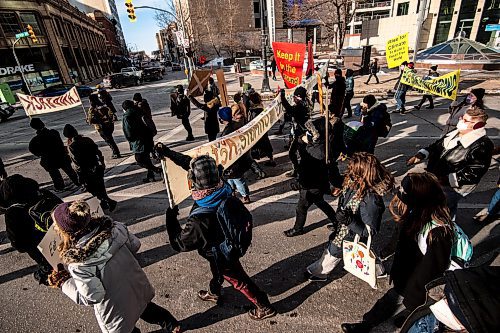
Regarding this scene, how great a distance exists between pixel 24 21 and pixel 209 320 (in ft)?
129

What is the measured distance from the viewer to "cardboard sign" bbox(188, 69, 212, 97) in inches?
280

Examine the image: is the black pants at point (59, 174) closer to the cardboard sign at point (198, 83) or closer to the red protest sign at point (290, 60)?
the cardboard sign at point (198, 83)

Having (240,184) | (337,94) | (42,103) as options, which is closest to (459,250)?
(240,184)

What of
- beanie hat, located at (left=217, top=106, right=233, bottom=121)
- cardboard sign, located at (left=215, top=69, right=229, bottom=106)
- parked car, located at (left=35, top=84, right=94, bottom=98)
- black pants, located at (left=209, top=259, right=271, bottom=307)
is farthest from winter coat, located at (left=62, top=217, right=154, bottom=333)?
parked car, located at (left=35, top=84, right=94, bottom=98)

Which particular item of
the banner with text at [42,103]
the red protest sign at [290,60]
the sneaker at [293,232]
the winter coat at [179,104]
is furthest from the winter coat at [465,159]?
the banner with text at [42,103]

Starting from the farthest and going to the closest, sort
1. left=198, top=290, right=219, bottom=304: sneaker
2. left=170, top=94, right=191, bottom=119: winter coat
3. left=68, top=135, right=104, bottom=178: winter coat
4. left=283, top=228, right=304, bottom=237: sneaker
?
left=170, top=94, right=191, bottom=119: winter coat
left=68, top=135, right=104, bottom=178: winter coat
left=283, top=228, right=304, bottom=237: sneaker
left=198, top=290, right=219, bottom=304: sneaker

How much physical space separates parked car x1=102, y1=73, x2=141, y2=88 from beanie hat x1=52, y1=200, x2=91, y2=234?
30207 millimetres

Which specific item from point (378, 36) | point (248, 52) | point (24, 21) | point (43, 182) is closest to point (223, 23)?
point (248, 52)

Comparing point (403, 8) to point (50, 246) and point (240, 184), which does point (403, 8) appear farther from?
point (50, 246)

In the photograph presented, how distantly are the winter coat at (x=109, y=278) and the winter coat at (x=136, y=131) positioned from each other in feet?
12.6

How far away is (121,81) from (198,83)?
25.0 m

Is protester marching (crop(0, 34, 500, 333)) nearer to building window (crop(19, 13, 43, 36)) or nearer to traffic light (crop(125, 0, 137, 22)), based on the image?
traffic light (crop(125, 0, 137, 22))

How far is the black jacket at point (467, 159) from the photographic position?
303 cm

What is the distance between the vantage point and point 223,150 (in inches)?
142
